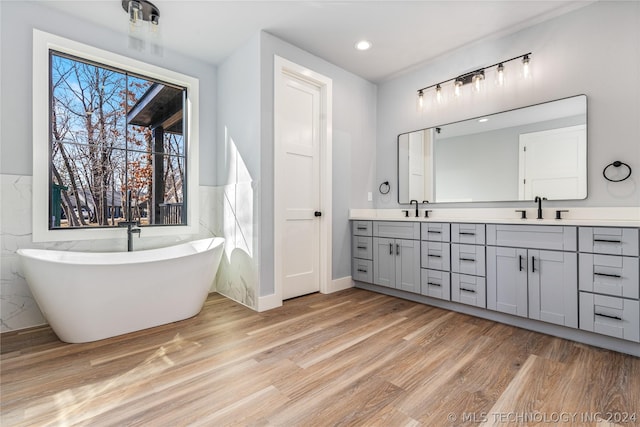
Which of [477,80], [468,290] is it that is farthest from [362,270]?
[477,80]

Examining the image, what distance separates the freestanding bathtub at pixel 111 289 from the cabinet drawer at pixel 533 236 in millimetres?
2438

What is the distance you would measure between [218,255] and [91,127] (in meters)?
1.76

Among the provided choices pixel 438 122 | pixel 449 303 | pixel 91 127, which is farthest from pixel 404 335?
pixel 91 127

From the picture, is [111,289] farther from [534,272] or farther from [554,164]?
[554,164]

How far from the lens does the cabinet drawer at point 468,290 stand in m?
2.66

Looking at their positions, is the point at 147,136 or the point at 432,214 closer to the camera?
the point at 147,136

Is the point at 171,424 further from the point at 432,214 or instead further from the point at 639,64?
the point at 639,64

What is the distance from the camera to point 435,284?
2.96 m

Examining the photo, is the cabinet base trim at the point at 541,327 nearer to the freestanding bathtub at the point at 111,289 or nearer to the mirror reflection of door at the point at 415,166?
the mirror reflection of door at the point at 415,166

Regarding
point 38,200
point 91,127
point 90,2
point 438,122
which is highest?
point 90,2

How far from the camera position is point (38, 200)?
2504 mm

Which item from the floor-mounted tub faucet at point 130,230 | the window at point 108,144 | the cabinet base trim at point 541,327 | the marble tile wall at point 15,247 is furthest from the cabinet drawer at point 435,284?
the marble tile wall at point 15,247

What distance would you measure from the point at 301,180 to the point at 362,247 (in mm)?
1105

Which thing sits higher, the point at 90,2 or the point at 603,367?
the point at 90,2
